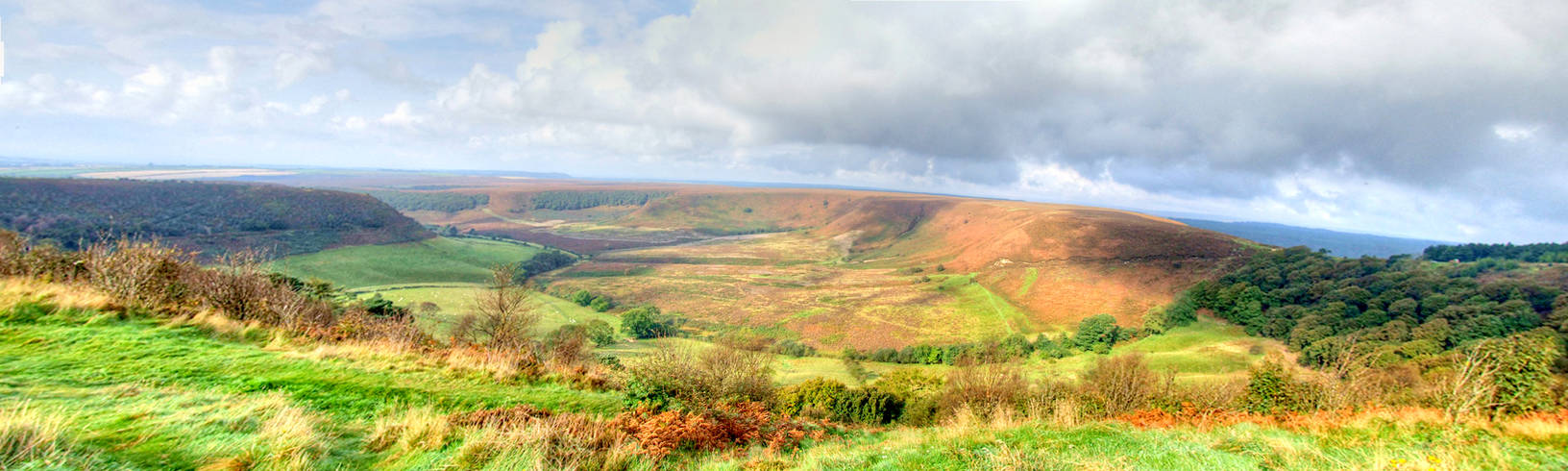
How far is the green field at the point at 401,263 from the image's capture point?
6500cm

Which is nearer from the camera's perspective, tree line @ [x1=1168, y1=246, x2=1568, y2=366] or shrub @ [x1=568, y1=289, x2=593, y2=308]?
tree line @ [x1=1168, y1=246, x2=1568, y2=366]

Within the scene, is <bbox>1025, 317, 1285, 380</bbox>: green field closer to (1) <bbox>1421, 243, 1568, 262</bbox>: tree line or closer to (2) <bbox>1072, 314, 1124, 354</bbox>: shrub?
(2) <bbox>1072, 314, 1124, 354</bbox>: shrub

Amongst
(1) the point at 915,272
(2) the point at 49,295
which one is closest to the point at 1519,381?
(2) the point at 49,295

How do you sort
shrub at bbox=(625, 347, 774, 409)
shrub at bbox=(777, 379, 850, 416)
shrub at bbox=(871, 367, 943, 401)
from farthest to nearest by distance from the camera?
1. shrub at bbox=(871, 367, 943, 401)
2. shrub at bbox=(777, 379, 850, 416)
3. shrub at bbox=(625, 347, 774, 409)

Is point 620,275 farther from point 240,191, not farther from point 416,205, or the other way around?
point 416,205

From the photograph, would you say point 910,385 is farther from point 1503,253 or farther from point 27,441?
point 1503,253

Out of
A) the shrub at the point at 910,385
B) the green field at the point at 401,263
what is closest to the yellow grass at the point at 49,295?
the shrub at the point at 910,385

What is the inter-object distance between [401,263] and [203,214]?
29.2 m

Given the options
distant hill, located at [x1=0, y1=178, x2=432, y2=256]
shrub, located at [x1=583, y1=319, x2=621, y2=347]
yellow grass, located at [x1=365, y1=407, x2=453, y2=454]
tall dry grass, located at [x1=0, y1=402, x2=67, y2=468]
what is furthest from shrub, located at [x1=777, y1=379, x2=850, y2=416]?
distant hill, located at [x1=0, y1=178, x2=432, y2=256]

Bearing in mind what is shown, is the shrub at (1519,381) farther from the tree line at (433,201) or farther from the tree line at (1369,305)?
the tree line at (433,201)

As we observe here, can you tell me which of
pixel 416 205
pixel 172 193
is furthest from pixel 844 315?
pixel 416 205

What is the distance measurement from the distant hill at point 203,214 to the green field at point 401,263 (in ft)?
10.0

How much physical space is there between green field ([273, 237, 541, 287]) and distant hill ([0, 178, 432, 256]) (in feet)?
10.0

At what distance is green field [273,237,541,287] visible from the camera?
65000 millimetres
